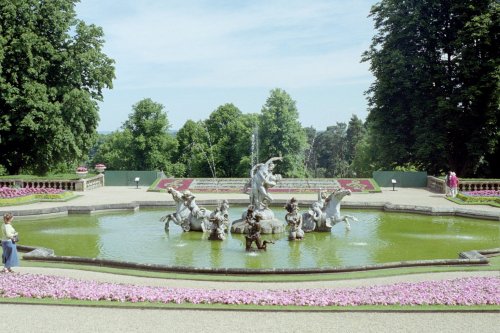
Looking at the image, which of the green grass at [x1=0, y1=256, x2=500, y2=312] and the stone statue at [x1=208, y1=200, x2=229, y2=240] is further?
the stone statue at [x1=208, y1=200, x2=229, y2=240]

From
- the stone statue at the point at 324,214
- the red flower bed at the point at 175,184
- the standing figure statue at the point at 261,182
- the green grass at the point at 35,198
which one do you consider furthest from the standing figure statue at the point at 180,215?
the red flower bed at the point at 175,184

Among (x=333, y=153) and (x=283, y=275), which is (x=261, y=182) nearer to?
(x=283, y=275)

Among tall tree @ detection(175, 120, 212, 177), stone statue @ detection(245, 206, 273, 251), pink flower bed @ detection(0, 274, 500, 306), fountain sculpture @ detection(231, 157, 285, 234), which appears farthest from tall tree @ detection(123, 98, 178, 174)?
pink flower bed @ detection(0, 274, 500, 306)

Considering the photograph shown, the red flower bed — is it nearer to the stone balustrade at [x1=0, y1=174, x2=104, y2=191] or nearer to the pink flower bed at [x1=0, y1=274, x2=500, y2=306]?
the stone balustrade at [x1=0, y1=174, x2=104, y2=191]

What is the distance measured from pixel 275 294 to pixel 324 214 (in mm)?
13747

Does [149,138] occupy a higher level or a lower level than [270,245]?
higher

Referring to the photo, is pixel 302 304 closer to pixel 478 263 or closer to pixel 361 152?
pixel 478 263

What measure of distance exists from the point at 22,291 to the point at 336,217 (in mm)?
17367

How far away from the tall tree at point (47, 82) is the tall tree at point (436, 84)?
26538 mm

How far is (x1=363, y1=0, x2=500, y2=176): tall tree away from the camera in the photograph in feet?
169

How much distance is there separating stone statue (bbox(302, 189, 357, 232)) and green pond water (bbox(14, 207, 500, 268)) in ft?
2.02

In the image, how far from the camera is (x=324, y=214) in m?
29.7

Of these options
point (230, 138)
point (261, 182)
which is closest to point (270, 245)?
point (261, 182)

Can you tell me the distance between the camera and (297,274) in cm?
1970
